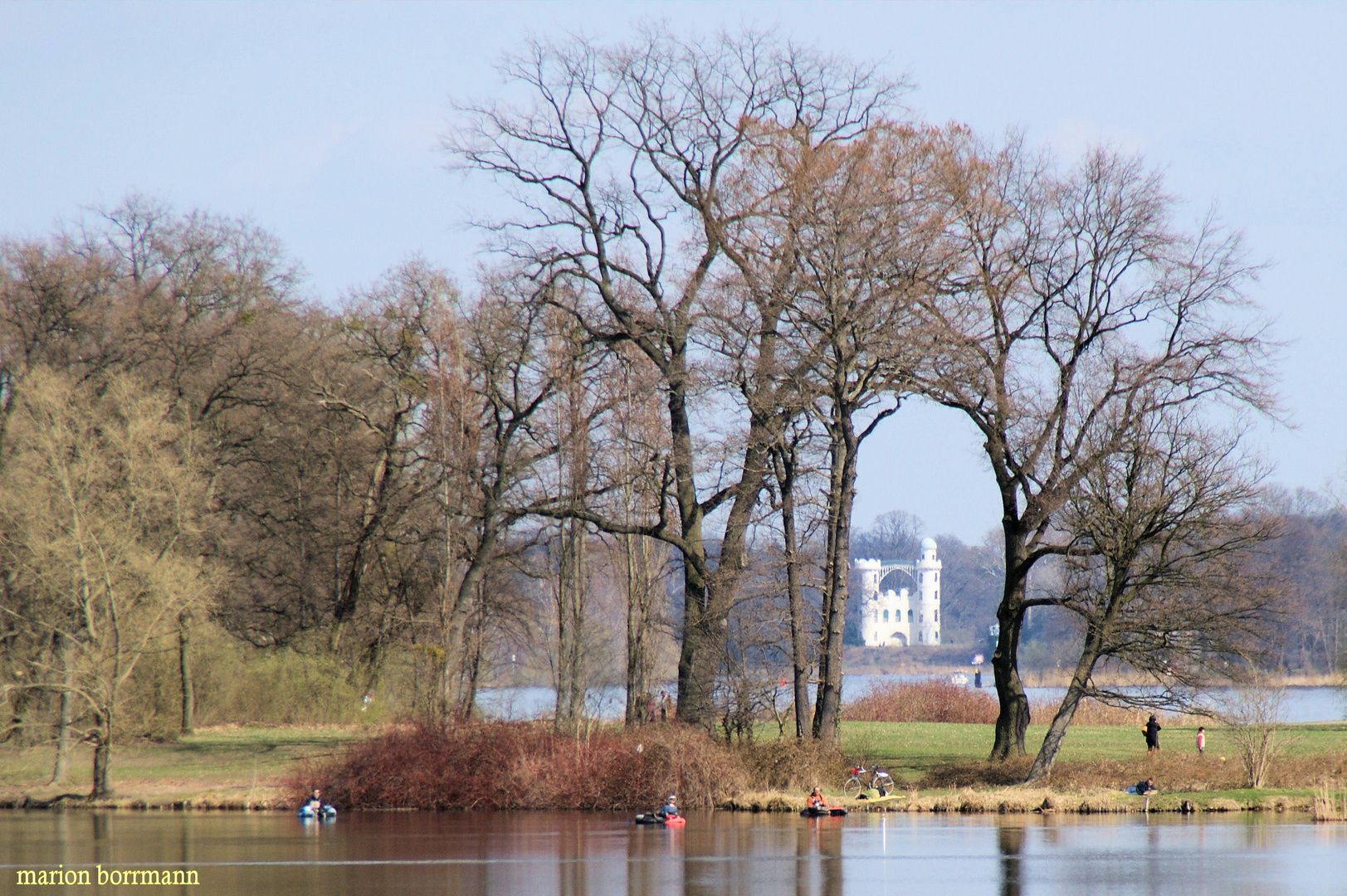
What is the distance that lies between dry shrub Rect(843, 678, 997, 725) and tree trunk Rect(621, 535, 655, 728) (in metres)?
13.6

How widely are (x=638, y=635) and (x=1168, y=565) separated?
1363cm

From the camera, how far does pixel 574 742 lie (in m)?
32.2

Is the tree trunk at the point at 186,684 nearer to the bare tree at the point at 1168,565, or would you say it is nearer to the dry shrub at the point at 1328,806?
the bare tree at the point at 1168,565

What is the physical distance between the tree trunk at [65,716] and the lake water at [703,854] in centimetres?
289

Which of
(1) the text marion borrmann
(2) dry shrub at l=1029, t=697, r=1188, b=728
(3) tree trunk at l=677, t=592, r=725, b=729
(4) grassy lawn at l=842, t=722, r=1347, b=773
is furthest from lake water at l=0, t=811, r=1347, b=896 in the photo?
(2) dry shrub at l=1029, t=697, r=1188, b=728

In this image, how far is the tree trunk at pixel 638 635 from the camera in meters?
35.5

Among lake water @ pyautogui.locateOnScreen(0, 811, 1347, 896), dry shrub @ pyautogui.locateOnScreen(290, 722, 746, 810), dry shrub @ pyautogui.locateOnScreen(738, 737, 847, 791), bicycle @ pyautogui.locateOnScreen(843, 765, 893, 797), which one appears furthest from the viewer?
dry shrub @ pyautogui.locateOnScreen(738, 737, 847, 791)

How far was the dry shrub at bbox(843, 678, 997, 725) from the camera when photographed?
47562 mm

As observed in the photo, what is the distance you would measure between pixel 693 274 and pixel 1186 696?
55.6 ft

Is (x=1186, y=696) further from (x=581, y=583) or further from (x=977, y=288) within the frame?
(x=581, y=583)

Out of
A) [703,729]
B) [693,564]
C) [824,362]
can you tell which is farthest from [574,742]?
[824,362]

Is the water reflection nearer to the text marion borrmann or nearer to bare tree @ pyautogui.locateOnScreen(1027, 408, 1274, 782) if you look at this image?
bare tree @ pyautogui.locateOnScreen(1027, 408, 1274, 782)

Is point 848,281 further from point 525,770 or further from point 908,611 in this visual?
point 908,611

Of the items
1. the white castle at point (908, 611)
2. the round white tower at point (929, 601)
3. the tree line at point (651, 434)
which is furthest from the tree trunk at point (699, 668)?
the round white tower at point (929, 601)
